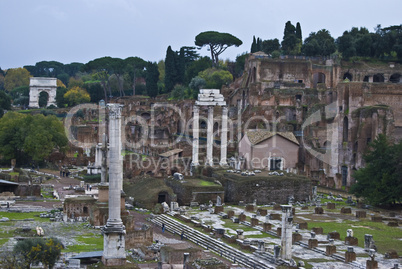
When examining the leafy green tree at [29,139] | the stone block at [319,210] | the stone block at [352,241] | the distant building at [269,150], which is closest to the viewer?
the stone block at [352,241]

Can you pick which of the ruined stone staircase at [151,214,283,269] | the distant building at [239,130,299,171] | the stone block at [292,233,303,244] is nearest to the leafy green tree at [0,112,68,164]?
the distant building at [239,130,299,171]

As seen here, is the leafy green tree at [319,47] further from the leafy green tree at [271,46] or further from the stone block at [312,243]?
the stone block at [312,243]

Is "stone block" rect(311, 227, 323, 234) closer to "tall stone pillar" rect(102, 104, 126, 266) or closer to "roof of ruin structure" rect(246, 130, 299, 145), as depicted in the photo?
"tall stone pillar" rect(102, 104, 126, 266)

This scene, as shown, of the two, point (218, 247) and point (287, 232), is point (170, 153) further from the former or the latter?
point (287, 232)

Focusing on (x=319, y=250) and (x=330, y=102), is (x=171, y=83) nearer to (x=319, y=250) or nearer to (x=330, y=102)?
(x=330, y=102)

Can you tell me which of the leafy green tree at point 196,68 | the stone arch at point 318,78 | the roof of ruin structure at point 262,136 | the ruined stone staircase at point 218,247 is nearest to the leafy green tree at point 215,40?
the leafy green tree at point 196,68

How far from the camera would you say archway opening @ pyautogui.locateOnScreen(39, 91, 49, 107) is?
350 feet

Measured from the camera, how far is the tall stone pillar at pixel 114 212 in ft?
79.5

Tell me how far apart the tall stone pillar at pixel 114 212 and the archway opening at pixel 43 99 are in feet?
276

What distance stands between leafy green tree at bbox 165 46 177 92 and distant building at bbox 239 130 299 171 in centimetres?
3547

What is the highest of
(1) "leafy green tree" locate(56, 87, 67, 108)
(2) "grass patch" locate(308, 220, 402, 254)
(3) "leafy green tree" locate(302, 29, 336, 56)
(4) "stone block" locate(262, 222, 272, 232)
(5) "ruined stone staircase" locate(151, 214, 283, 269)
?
(3) "leafy green tree" locate(302, 29, 336, 56)

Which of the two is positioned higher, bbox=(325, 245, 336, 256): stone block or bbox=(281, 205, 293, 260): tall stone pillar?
bbox=(281, 205, 293, 260): tall stone pillar

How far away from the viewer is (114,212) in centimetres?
2481

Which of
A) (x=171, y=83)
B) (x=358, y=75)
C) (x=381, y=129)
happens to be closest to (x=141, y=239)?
(x=381, y=129)
